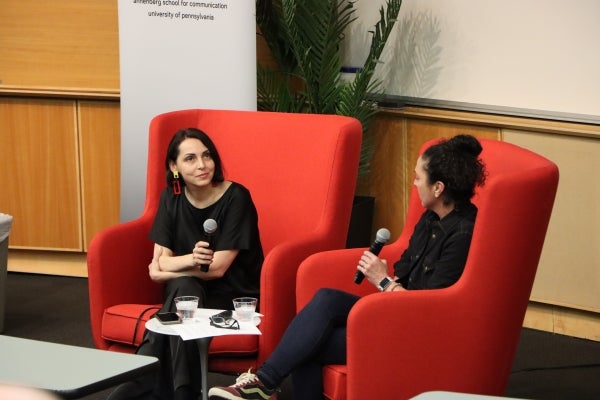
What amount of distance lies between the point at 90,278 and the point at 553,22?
2609 millimetres

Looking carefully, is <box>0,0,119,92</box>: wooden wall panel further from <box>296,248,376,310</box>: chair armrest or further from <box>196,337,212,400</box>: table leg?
<box>196,337,212,400</box>: table leg

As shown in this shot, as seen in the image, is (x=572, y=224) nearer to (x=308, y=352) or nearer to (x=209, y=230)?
(x=308, y=352)

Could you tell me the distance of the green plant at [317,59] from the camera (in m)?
5.61

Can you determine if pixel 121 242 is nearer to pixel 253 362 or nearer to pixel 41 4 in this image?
pixel 253 362

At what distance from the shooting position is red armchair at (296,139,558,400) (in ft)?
11.2

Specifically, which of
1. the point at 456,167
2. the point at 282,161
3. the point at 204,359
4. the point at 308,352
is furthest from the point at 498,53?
the point at 204,359

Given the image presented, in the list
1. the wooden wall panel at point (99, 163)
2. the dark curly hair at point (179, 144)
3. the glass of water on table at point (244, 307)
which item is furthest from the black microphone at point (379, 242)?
the wooden wall panel at point (99, 163)

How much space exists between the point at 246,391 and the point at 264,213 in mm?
1137

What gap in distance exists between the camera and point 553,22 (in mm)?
5129

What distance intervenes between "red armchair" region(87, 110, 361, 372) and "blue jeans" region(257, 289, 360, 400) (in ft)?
0.93

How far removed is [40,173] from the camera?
647cm

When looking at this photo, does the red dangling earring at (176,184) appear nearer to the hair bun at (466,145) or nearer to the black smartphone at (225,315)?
the black smartphone at (225,315)

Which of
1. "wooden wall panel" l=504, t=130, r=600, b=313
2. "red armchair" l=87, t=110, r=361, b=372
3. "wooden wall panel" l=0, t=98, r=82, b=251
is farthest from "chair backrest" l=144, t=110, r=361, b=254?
"wooden wall panel" l=0, t=98, r=82, b=251

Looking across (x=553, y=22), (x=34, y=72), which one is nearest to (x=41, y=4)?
(x=34, y=72)
